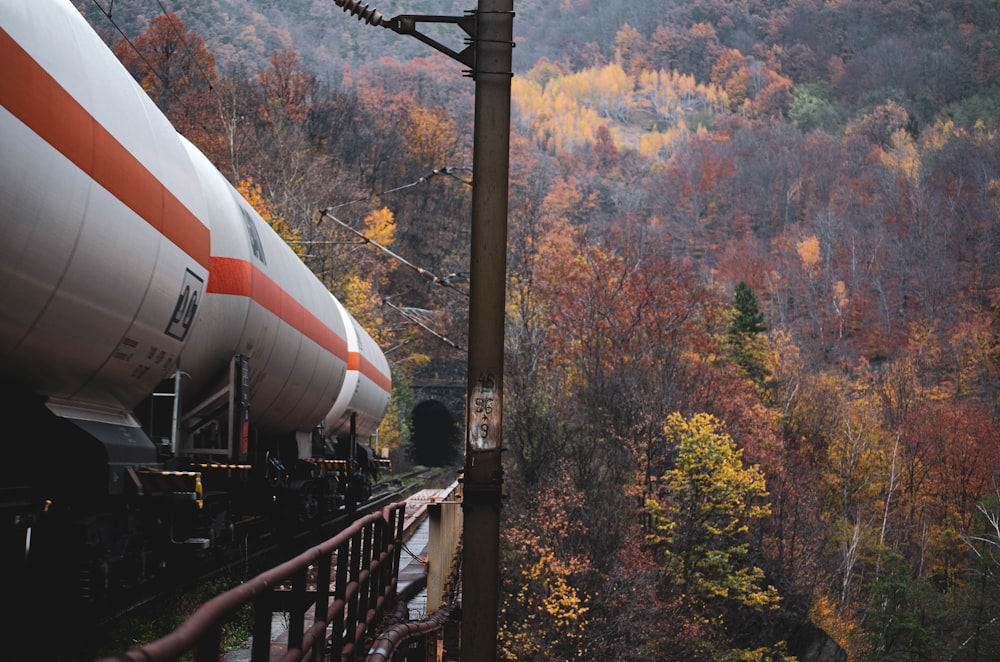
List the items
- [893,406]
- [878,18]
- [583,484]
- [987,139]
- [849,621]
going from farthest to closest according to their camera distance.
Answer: [878,18] < [987,139] < [893,406] < [849,621] < [583,484]

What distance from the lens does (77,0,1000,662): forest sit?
3225cm

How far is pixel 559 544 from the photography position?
95.7ft

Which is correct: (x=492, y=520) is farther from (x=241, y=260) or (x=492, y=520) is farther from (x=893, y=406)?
(x=893, y=406)

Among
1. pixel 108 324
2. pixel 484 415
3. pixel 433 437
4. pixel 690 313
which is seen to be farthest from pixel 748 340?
pixel 484 415

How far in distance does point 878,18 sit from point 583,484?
178m

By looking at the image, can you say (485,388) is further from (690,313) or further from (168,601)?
(690,313)

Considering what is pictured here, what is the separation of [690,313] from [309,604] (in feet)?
150

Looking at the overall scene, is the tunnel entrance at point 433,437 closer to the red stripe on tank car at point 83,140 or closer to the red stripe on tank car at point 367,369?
the red stripe on tank car at point 367,369

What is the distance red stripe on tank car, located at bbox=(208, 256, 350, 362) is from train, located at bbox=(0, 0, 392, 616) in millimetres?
33

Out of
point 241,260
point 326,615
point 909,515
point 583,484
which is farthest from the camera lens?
point 909,515

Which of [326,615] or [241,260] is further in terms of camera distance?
[241,260]

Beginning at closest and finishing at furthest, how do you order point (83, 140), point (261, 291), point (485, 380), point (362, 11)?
point (485, 380) < point (83, 140) < point (362, 11) < point (261, 291)

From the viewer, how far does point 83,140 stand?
6582mm

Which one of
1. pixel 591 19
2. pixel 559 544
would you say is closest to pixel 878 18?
pixel 591 19
